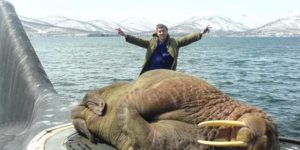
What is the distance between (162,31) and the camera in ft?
27.6

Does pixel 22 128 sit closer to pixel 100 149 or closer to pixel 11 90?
pixel 11 90

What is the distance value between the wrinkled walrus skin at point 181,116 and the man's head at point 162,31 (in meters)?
2.77

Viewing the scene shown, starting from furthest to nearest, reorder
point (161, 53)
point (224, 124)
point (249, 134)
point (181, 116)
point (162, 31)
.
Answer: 1. point (161, 53)
2. point (162, 31)
3. point (181, 116)
4. point (224, 124)
5. point (249, 134)

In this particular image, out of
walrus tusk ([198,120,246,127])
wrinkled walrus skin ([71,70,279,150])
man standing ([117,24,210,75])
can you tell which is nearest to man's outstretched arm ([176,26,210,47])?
man standing ([117,24,210,75])

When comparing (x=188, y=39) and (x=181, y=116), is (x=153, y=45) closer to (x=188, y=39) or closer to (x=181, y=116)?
(x=188, y=39)

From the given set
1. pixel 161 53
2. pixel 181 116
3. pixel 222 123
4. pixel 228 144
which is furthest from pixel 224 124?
pixel 161 53

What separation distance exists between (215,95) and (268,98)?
2424cm

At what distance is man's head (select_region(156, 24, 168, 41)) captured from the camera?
8.34 meters

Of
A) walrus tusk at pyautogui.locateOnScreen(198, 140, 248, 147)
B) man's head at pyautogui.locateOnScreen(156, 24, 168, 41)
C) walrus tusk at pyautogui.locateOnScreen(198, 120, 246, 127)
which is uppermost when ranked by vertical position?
man's head at pyautogui.locateOnScreen(156, 24, 168, 41)

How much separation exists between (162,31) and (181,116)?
3355mm

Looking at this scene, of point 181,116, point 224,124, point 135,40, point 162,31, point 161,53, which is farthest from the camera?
point 135,40

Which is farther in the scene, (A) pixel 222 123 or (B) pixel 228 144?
(A) pixel 222 123

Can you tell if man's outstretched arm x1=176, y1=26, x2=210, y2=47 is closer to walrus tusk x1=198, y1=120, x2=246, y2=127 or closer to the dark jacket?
the dark jacket

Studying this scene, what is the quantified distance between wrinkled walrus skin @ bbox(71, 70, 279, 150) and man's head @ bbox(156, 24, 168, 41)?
2.77m
